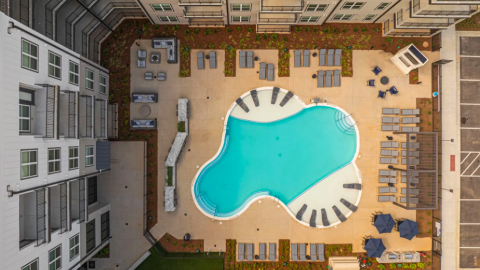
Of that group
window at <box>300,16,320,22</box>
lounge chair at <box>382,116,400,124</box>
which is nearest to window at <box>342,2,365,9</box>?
window at <box>300,16,320,22</box>

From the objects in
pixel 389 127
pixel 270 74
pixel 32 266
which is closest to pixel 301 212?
pixel 389 127

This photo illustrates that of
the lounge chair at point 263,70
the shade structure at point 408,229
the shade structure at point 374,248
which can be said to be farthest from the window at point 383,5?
the shade structure at point 374,248

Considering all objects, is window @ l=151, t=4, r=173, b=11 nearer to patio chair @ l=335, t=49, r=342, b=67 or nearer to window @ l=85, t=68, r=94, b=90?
window @ l=85, t=68, r=94, b=90

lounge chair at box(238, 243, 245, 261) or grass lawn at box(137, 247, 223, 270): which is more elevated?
lounge chair at box(238, 243, 245, 261)

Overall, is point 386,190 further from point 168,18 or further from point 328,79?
point 168,18

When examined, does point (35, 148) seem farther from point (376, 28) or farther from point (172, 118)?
point (376, 28)

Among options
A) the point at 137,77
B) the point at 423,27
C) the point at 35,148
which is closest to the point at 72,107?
the point at 35,148
